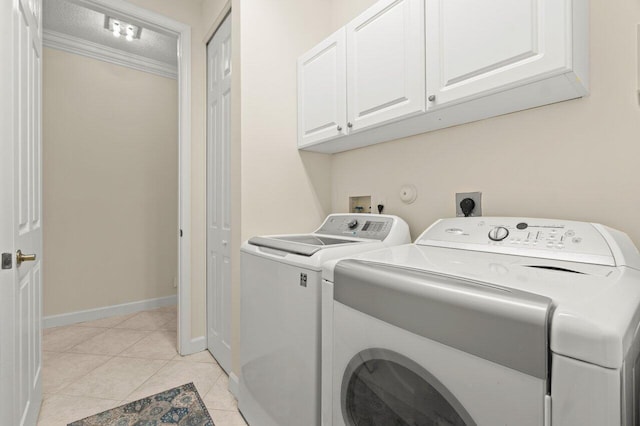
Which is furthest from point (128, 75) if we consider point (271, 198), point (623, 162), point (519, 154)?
point (623, 162)

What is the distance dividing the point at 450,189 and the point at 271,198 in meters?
0.96

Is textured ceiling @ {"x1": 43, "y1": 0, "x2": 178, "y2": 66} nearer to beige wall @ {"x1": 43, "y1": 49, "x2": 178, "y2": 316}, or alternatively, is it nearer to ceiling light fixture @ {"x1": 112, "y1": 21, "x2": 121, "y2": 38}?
ceiling light fixture @ {"x1": 112, "y1": 21, "x2": 121, "y2": 38}

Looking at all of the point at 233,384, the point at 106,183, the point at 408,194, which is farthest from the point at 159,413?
the point at 106,183

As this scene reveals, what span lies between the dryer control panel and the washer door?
55 centimetres

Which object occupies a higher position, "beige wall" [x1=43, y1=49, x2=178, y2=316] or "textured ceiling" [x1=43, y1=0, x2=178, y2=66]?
"textured ceiling" [x1=43, y1=0, x2=178, y2=66]

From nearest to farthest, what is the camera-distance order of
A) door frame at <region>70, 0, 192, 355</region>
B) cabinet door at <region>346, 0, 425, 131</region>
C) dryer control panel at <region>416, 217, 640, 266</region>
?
dryer control panel at <region>416, 217, 640, 266</region>
cabinet door at <region>346, 0, 425, 131</region>
door frame at <region>70, 0, 192, 355</region>

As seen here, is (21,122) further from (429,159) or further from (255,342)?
(429,159)

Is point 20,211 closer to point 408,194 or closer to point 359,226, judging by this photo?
point 359,226

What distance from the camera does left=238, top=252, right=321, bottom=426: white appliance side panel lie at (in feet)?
3.51

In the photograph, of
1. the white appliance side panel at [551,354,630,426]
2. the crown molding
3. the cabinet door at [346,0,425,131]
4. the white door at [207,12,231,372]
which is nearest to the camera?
the white appliance side panel at [551,354,630,426]

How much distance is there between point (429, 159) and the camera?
4.84 ft

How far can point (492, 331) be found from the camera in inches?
21.9

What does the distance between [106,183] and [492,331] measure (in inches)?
136

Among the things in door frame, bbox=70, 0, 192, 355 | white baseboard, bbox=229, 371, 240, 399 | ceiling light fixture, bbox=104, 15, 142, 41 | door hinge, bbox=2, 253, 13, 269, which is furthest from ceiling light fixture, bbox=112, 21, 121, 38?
white baseboard, bbox=229, 371, 240, 399
